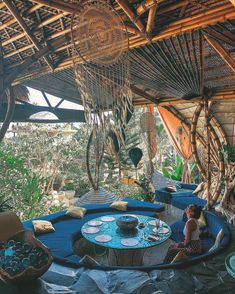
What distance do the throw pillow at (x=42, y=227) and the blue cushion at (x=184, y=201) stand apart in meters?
2.64

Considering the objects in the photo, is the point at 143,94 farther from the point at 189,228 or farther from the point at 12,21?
the point at 189,228

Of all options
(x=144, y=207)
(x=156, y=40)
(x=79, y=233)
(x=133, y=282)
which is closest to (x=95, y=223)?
(x=79, y=233)

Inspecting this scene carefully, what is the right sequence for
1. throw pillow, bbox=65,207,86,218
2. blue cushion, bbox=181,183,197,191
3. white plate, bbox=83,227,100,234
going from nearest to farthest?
1. white plate, bbox=83,227,100,234
2. throw pillow, bbox=65,207,86,218
3. blue cushion, bbox=181,183,197,191

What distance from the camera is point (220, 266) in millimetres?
2707

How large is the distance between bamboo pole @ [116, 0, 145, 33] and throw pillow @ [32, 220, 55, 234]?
3.04m

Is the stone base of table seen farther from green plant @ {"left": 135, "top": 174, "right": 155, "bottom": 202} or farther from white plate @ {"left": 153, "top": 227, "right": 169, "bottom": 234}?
green plant @ {"left": 135, "top": 174, "right": 155, "bottom": 202}

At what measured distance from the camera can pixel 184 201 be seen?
221 inches

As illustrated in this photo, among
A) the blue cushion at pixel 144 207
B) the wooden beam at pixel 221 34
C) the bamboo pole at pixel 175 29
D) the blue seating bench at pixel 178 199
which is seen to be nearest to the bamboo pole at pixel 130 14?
the bamboo pole at pixel 175 29

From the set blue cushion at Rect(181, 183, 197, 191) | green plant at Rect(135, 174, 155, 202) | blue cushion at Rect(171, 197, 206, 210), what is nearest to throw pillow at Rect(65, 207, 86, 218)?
blue cushion at Rect(171, 197, 206, 210)

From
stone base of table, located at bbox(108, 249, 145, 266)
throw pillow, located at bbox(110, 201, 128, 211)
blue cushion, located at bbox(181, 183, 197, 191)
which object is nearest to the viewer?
stone base of table, located at bbox(108, 249, 145, 266)

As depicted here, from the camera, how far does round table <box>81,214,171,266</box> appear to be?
10.8ft

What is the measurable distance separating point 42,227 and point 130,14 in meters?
3.13

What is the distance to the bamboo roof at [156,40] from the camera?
3.02 metres

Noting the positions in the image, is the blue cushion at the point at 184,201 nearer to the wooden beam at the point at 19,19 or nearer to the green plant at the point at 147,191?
the green plant at the point at 147,191
